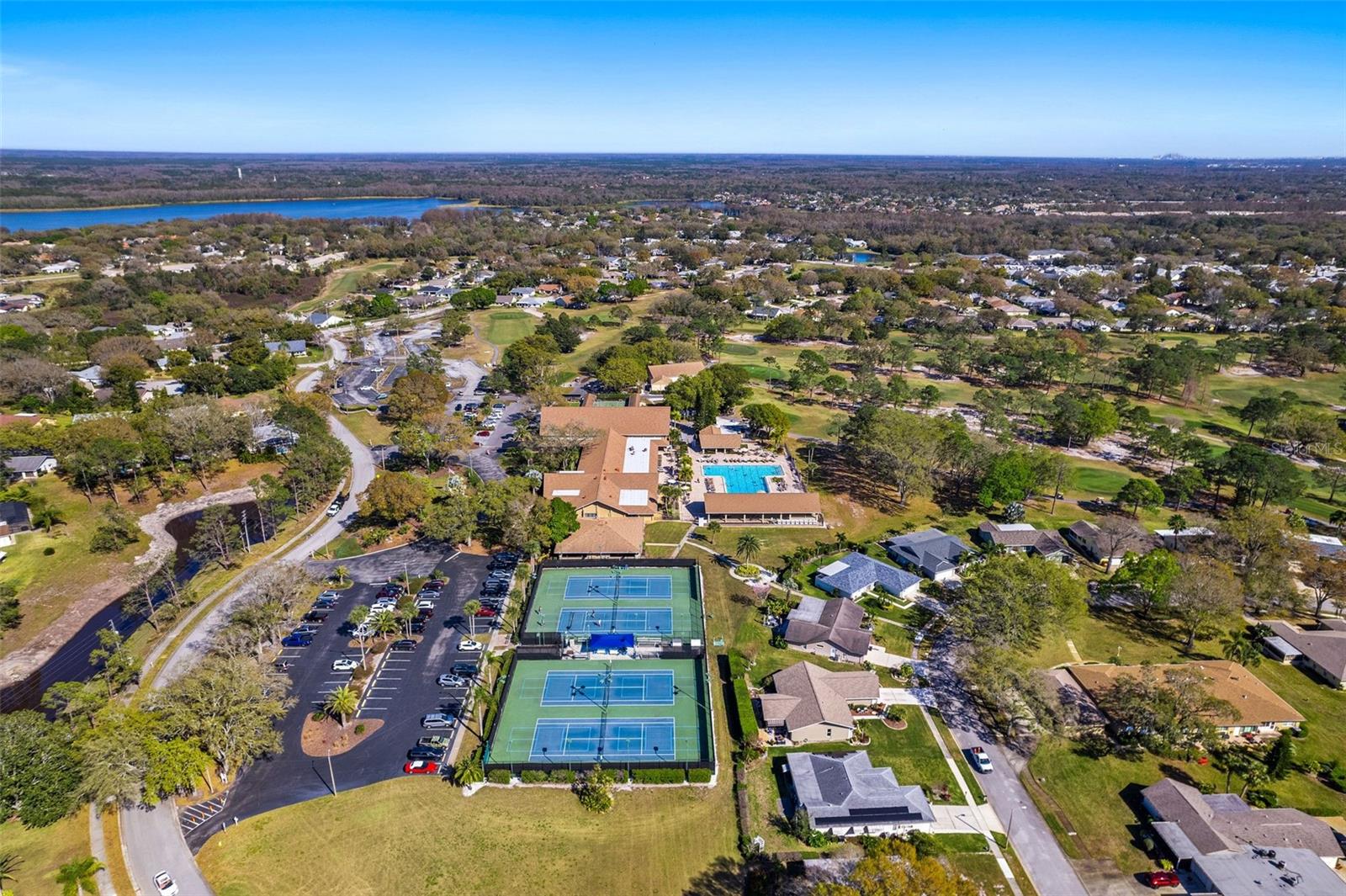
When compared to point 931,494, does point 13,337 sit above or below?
above

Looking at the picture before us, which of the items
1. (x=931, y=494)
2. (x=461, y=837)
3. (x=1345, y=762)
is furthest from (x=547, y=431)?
(x=1345, y=762)

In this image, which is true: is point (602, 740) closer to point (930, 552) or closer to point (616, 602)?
point (616, 602)

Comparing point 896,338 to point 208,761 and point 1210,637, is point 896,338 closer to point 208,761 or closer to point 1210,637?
point 1210,637

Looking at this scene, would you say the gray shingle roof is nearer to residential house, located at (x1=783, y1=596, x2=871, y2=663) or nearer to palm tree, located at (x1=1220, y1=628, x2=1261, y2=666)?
residential house, located at (x1=783, y1=596, x2=871, y2=663)

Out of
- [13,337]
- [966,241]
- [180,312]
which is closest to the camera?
[13,337]

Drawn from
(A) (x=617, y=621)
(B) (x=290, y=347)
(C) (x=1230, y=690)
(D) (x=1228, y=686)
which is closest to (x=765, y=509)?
(A) (x=617, y=621)

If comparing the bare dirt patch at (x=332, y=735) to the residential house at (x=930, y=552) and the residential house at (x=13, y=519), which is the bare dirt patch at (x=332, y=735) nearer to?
the residential house at (x=930, y=552)

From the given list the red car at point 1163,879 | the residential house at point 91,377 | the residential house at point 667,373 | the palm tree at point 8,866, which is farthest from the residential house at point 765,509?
the residential house at point 91,377
